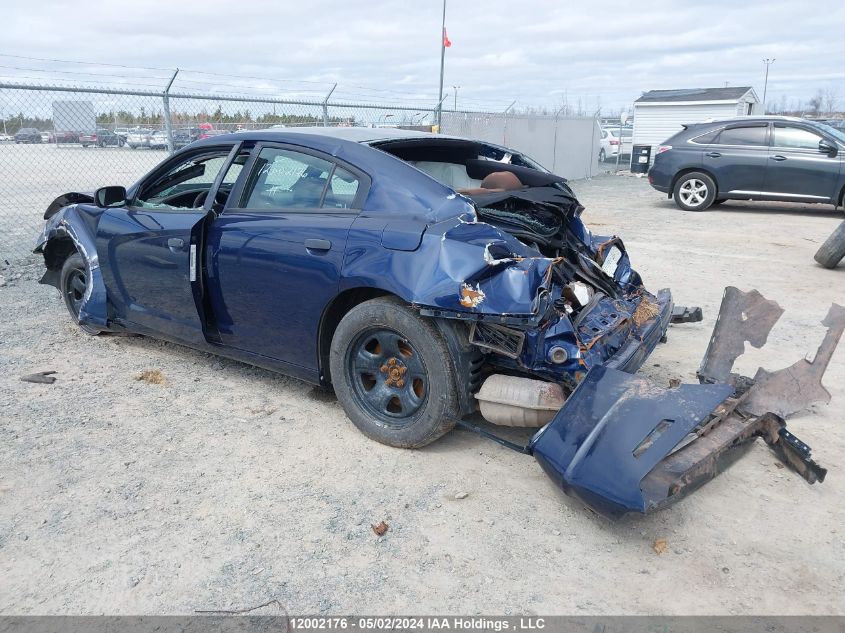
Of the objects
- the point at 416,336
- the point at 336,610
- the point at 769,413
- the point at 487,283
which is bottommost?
the point at 336,610

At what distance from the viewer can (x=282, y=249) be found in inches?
149

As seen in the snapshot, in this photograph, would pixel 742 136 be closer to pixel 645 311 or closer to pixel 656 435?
pixel 645 311

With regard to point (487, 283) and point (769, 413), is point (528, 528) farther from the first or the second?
point (769, 413)

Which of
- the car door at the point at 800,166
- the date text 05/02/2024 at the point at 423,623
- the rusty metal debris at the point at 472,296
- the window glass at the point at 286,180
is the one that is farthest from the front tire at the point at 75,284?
the car door at the point at 800,166

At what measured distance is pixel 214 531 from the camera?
117 inches

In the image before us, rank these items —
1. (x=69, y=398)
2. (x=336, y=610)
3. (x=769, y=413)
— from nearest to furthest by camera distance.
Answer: (x=336, y=610) → (x=769, y=413) → (x=69, y=398)

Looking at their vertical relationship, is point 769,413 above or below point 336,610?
above

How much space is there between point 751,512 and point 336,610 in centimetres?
193

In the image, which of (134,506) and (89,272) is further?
(89,272)

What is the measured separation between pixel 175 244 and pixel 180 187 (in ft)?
2.90

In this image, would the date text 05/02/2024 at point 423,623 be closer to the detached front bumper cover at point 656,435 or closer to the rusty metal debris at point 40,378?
the detached front bumper cover at point 656,435

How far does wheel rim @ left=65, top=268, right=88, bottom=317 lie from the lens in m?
5.37

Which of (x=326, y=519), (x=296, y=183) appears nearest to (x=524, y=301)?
(x=326, y=519)

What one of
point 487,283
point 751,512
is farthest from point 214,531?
point 751,512
